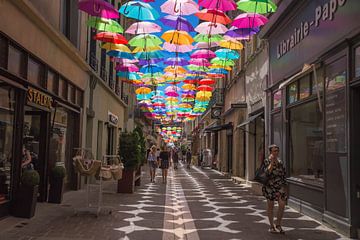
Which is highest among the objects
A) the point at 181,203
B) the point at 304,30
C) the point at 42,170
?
the point at 304,30

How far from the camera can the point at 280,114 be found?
14820mm

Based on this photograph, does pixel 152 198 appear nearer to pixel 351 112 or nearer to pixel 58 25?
pixel 58 25

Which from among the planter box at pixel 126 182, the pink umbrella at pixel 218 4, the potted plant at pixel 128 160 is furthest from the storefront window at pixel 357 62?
the planter box at pixel 126 182

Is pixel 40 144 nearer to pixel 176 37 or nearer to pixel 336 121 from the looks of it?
pixel 176 37

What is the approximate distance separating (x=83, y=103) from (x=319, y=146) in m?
9.86

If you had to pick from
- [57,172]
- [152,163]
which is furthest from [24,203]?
[152,163]

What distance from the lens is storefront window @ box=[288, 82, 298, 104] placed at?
1328cm

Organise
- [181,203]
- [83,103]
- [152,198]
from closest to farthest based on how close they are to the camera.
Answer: [181,203]
[152,198]
[83,103]

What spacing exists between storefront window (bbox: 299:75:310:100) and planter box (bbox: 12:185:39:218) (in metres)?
7.35

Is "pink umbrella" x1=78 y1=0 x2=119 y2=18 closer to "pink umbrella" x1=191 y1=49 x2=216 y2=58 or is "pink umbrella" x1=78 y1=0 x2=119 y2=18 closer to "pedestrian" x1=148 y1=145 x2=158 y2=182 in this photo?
"pink umbrella" x1=191 y1=49 x2=216 y2=58

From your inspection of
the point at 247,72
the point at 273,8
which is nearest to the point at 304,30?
the point at 273,8

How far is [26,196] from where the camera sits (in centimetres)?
977

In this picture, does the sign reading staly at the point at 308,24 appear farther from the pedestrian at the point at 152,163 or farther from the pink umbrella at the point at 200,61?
the pedestrian at the point at 152,163

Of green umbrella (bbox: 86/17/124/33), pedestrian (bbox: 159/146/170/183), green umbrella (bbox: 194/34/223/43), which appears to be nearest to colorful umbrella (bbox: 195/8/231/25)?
green umbrella (bbox: 86/17/124/33)
